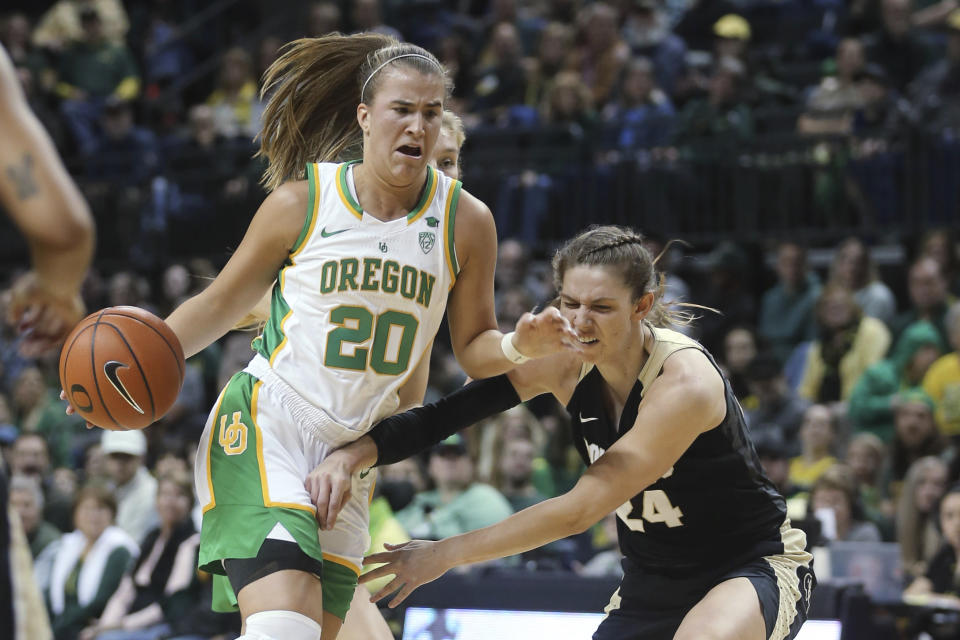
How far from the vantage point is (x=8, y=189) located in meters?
2.44

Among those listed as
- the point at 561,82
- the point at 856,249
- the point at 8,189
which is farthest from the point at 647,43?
the point at 8,189

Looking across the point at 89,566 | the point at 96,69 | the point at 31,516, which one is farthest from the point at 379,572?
the point at 96,69

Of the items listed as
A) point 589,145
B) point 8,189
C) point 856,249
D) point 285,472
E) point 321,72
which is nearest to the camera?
point 8,189

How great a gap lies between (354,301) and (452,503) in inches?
156

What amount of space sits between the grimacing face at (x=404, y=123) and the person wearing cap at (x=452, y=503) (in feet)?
11.9

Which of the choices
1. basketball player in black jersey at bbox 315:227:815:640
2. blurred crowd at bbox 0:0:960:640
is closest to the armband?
basketball player in black jersey at bbox 315:227:815:640

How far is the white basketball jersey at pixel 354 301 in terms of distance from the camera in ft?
12.2

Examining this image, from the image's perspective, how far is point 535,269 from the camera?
34.4 feet

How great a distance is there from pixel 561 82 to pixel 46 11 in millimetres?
7553

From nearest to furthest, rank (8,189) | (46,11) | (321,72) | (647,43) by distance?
(8,189) < (321,72) < (647,43) < (46,11)

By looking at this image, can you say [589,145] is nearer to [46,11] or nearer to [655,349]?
[655,349]

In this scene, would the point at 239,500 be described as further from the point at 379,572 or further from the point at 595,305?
the point at 595,305

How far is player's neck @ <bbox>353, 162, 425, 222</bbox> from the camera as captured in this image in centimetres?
385

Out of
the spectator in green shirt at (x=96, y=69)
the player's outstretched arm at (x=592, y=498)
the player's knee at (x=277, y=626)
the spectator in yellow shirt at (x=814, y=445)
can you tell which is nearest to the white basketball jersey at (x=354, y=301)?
the player's outstretched arm at (x=592, y=498)
